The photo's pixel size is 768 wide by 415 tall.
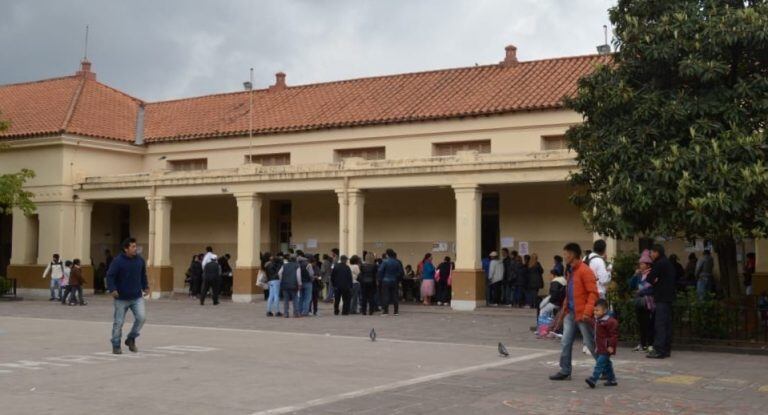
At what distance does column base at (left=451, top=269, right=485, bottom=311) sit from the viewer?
24688 millimetres

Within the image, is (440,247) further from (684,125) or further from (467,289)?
(684,125)

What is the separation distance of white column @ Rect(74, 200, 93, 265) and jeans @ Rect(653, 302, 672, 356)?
23.8 meters

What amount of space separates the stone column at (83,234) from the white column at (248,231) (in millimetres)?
7081

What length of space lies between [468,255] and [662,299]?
11.0m

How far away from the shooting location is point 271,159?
32.4 meters

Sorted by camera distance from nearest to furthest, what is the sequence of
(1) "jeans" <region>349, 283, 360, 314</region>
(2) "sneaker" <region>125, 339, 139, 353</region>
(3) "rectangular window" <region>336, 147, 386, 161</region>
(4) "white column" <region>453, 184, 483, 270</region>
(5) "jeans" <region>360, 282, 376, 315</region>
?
(2) "sneaker" <region>125, 339, 139, 353</region>
(5) "jeans" <region>360, 282, 376, 315</region>
(1) "jeans" <region>349, 283, 360, 314</region>
(4) "white column" <region>453, 184, 483, 270</region>
(3) "rectangular window" <region>336, 147, 386, 161</region>

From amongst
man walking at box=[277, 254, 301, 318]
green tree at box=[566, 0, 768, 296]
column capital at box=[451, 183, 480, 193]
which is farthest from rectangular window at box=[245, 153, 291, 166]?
green tree at box=[566, 0, 768, 296]

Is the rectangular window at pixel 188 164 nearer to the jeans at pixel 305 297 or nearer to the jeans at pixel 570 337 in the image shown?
the jeans at pixel 305 297

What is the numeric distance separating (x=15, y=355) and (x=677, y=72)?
Result: 479 inches

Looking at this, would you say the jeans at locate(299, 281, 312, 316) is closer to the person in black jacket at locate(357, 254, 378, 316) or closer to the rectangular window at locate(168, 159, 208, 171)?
the person in black jacket at locate(357, 254, 378, 316)

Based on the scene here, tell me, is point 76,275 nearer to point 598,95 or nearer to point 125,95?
point 125,95

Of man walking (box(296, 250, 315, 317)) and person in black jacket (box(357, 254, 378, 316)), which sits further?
person in black jacket (box(357, 254, 378, 316))

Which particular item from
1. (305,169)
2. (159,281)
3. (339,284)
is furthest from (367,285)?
Result: (159,281)

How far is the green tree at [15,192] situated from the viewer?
96.8 feet
